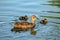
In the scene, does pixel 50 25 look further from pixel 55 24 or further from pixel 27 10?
pixel 27 10

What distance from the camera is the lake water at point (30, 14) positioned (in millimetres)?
12297

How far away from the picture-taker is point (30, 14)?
16.7 meters

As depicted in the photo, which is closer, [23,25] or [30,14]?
[23,25]

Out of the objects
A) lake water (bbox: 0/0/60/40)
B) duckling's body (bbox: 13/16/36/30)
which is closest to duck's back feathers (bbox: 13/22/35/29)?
duckling's body (bbox: 13/16/36/30)

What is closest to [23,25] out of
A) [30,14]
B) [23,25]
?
[23,25]

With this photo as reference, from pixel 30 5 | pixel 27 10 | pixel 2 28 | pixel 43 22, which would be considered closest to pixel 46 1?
pixel 30 5

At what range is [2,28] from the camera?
43.5 feet

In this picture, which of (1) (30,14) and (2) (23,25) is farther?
(1) (30,14)

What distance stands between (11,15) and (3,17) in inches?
27.8

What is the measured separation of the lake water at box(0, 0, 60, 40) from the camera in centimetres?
1230

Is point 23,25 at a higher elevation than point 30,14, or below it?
below

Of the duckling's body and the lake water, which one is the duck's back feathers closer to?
the duckling's body

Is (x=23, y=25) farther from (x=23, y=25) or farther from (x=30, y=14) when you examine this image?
(x=30, y=14)

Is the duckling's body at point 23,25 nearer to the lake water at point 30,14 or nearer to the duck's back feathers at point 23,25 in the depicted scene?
the duck's back feathers at point 23,25
